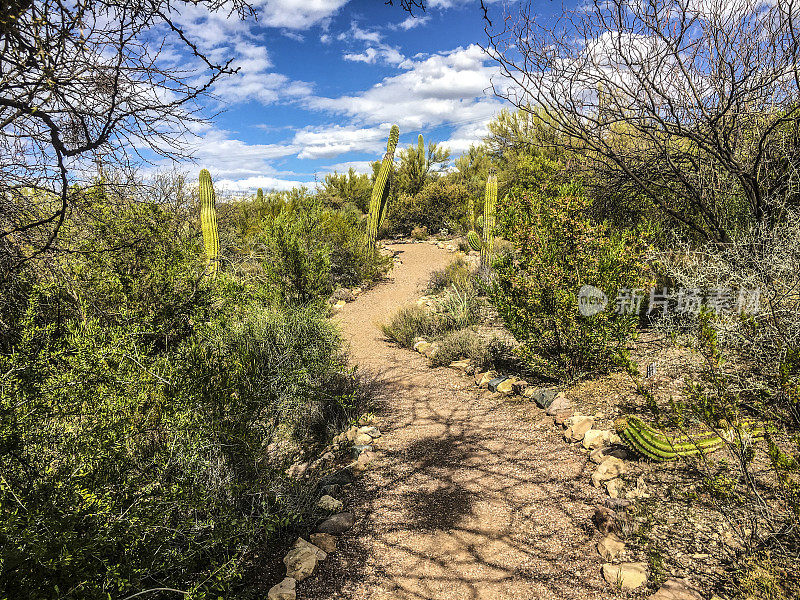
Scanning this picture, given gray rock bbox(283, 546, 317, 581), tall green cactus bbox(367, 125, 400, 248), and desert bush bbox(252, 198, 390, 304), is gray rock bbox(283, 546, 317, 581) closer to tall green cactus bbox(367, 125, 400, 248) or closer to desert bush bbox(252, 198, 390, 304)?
desert bush bbox(252, 198, 390, 304)

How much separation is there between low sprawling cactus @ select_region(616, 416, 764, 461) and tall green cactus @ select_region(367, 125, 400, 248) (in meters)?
11.1

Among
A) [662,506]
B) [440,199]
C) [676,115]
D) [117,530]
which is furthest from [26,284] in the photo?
[440,199]

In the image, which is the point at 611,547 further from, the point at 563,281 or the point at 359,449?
the point at 563,281

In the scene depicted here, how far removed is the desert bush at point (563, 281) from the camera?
4.71 meters

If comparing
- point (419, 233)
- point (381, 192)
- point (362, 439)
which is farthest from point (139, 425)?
point (419, 233)

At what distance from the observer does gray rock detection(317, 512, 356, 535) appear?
3205 millimetres

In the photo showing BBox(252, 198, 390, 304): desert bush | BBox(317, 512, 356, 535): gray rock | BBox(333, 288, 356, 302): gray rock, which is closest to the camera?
BBox(317, 512, 356, 535): gray rock

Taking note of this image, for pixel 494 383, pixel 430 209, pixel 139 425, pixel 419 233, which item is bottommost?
pixel 494 383

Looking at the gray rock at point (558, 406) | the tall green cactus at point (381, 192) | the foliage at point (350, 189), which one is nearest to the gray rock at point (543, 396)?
the gray rock at point (558, 406)

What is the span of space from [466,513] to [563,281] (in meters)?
2.75

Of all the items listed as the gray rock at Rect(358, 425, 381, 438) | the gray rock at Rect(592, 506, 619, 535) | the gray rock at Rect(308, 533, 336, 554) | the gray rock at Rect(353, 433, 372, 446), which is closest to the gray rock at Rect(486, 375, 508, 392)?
the gray rock at Rect(358, 425, 381, 438)

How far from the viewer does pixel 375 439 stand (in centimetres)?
459

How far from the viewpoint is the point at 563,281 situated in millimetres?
4906

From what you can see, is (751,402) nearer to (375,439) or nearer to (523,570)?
(523,570)
